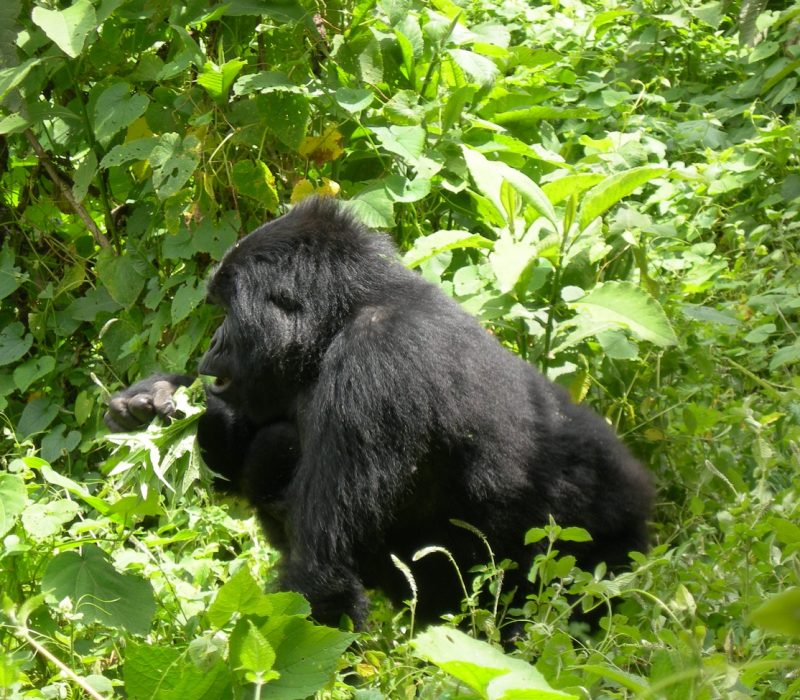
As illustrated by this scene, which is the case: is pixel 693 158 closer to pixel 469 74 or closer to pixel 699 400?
pixel 469 74

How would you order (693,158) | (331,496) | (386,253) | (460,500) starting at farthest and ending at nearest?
(693,158) → (386,253) → (460,500) → (331,496)

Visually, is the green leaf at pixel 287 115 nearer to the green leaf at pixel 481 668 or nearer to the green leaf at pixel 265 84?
the green leaf at pixel 265 84

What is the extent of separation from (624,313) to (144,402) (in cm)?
168

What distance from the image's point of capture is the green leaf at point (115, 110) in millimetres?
4352

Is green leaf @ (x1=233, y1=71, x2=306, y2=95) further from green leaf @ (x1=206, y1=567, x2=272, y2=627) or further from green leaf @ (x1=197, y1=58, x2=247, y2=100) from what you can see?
green leaf @ (x1=206, y1=567, x2=272, y2=627)

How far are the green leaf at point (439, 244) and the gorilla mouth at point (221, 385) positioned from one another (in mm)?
811

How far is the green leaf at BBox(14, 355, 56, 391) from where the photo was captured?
185 inches

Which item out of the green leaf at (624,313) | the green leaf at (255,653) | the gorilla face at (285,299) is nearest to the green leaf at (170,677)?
the green leaf at (255,653)

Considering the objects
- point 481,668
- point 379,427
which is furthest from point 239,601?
point 379,427

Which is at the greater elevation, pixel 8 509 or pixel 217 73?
pixel 217 73

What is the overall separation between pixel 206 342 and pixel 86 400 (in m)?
0.57

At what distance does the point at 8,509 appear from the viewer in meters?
2.79

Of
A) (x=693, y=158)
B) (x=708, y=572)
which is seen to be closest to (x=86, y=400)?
(x=708, y=572)

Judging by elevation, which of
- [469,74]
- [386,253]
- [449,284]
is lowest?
[449,284]
